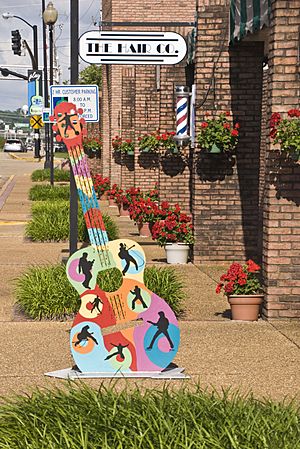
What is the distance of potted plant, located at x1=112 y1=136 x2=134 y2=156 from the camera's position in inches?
1019

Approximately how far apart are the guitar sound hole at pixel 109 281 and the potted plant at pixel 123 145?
1458 centimetres

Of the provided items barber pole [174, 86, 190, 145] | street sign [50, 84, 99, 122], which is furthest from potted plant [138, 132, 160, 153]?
street sign [50, 84, 99, 122]

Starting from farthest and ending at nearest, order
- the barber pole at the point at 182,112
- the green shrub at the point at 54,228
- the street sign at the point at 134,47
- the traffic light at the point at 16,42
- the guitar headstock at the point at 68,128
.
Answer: the traffic light at the point at 16,42 < the green shrub at the point at 54,228 < the barber pole at the point at 182,112 < the street sign at the point at 134,47 < the guitar headstock at the point at 68,128

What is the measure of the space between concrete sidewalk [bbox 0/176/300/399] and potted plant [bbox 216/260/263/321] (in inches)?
4.9

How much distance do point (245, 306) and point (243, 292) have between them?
146mm

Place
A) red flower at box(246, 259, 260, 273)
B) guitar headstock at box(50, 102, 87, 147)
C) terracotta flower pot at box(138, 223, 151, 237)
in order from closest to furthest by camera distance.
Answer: guitar headstock at box(50, 102, 87, 147) < red flower at box(246, 259, 260, 273) < terracotta flower pot at box(138, 223, 151, 237)

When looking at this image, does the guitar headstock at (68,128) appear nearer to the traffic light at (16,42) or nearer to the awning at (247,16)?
the awning at (247,16)

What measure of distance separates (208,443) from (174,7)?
2295cm

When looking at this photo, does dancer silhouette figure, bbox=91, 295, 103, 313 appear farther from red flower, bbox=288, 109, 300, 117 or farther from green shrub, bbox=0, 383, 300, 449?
red flower, bbox=288, 109, 300, 117

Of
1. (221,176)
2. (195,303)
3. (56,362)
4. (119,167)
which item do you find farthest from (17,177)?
(56,362)

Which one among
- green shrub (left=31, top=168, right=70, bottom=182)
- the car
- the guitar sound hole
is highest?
the guitar sound hole

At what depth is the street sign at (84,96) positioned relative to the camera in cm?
1189

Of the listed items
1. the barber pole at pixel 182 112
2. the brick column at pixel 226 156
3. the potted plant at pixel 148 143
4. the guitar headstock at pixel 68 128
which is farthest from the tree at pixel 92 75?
the guitar headstock at pixel 68 128

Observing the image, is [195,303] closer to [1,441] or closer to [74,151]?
[74,151]
